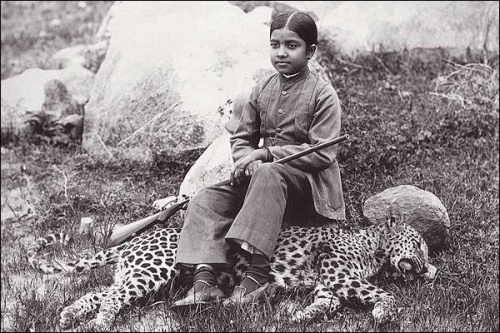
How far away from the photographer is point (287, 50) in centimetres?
544

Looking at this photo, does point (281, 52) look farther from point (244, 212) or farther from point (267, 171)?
point (244, 212)

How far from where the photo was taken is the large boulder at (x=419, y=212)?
20.9 feet

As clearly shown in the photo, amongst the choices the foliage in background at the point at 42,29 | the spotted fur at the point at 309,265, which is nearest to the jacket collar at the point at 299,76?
the spotted fur at the point at 309,265

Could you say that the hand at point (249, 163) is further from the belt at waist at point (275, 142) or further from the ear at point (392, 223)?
the ear at point (392, 223)

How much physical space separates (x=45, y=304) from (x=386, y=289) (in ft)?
8.44

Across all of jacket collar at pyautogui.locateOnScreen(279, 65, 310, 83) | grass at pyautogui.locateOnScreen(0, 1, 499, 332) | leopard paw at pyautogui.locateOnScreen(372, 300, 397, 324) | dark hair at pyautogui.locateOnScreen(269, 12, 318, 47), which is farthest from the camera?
jacket collar at pyautogui.locateOnScreen(279, 65, 310, 83)

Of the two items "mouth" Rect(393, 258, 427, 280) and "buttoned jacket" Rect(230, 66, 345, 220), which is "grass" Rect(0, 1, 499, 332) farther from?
"buttoned jacket" Rect(230, 66, 345, 220)

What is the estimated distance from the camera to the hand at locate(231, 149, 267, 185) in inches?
213

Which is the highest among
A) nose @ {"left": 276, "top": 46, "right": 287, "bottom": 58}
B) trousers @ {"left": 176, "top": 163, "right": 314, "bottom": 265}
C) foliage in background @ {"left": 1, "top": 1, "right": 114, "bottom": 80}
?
nose @ {"left": 276, "top": 46, "right": 287, "bottom": 58}

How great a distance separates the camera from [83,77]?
10789mm

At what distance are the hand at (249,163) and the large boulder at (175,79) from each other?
Result: 2636 mm

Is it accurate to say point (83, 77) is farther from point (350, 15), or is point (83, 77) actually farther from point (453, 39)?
point (453, 39)

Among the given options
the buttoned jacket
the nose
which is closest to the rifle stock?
the buttoned jacket

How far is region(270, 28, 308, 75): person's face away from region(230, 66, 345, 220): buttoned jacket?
17 cm
